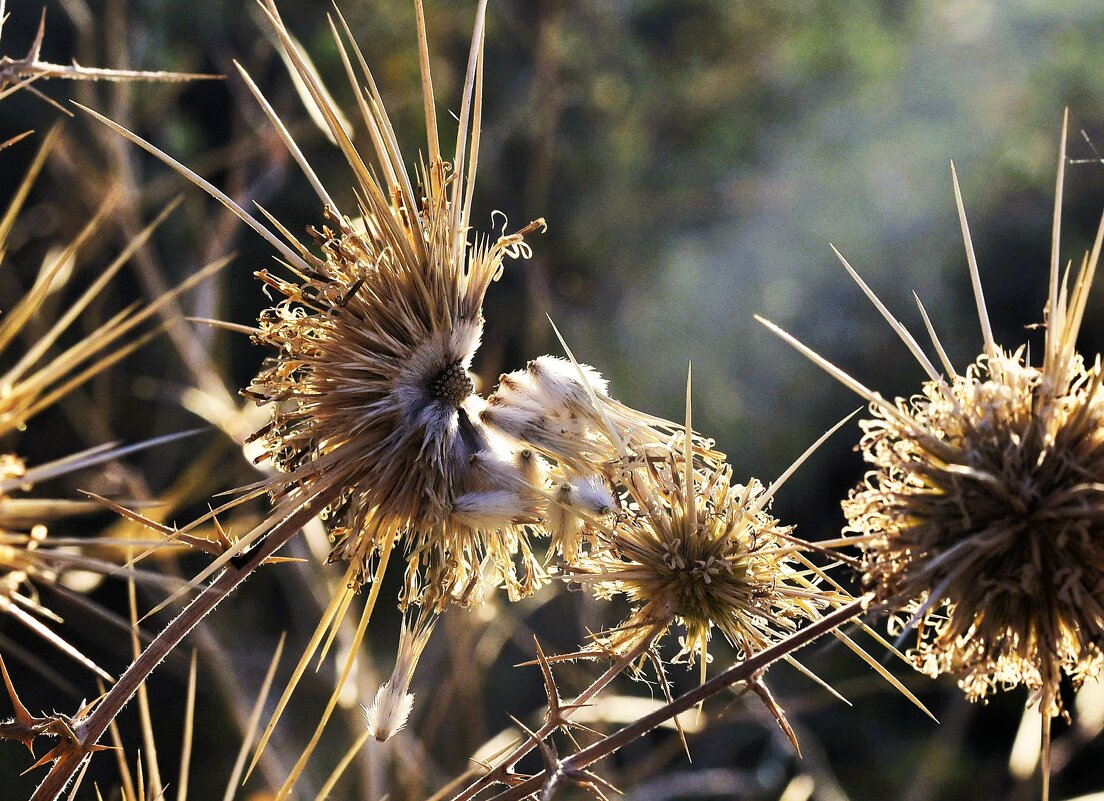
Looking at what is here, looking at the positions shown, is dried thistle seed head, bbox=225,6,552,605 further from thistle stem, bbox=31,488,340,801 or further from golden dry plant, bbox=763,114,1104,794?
golden dry plant, bbox=763,114,1104,794

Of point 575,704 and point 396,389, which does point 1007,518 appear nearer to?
point 575,704

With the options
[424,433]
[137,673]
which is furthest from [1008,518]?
[137,673]

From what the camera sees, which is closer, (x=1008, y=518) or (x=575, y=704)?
(x=1008, y=518)

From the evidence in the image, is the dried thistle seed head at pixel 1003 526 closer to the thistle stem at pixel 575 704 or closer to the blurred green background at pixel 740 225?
the thistle stem at pixel 575 704

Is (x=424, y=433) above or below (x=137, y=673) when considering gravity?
above

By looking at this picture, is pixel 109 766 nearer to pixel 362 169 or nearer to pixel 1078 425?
pixel 362 169

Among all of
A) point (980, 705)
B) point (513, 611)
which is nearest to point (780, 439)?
point (980, 705)

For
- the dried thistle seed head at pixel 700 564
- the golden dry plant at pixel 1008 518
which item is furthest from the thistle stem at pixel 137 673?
the golden dry plant at pixel 1008 518

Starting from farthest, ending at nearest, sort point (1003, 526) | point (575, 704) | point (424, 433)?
point (424, 433) → point (575, 704) → point (1003, 526)
